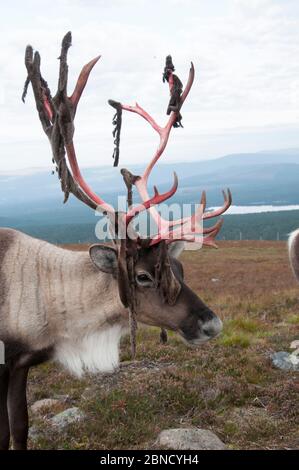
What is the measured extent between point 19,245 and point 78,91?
1.37 m

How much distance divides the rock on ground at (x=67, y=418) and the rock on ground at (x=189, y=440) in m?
0.86

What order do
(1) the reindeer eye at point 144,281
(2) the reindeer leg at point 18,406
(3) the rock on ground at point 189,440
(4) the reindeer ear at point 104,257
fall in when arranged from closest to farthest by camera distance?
(4) the reindeer ear at point 104,257, (1) the reindeer eye at point 144,281, (2) the reindeer leg at point 18,406, (3) the rock on ground at point 189,440

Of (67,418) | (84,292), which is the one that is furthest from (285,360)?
(84,292)

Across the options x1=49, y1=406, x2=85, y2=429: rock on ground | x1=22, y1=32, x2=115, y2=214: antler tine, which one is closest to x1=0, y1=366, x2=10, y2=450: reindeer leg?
x1=49, y1=406, x2=85, y2=429: rock on ground

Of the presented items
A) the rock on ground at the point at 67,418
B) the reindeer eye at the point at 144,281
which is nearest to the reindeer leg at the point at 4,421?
the rock on ground at the point at 67,418

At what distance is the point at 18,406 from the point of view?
14.4 feet

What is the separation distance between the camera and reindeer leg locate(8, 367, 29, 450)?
14.3 feet

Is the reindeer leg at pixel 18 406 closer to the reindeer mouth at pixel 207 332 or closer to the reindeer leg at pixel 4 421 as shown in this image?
the reindeer leg at pixel 4 421

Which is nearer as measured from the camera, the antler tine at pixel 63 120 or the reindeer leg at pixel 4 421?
the antler tine at pixel 63 120

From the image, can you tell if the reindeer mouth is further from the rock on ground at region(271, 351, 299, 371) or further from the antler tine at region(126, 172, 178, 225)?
the rock on ground at region(271, 351, 299, 371)

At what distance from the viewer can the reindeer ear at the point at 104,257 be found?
414cm

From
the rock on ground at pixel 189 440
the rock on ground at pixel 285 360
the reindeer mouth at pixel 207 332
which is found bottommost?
the rock on ground at pixel 285 360
